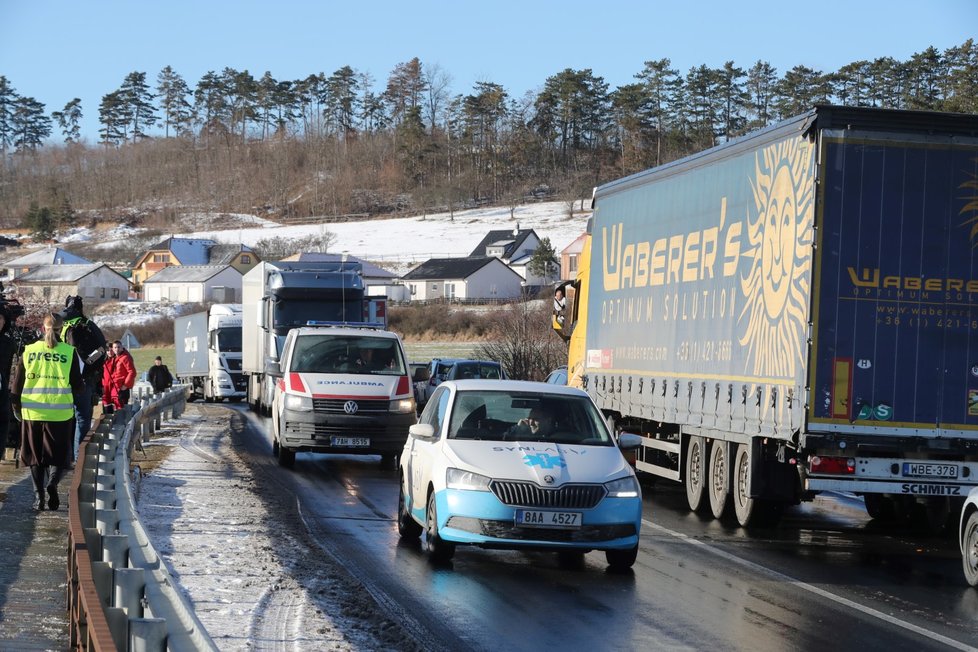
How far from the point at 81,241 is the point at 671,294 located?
15200 cm

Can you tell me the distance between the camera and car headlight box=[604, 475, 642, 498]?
35.5ft

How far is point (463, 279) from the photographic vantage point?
400 feet

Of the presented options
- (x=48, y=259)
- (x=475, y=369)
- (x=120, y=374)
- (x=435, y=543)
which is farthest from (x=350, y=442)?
(x=48, y=259)

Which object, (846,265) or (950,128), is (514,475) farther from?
(950,128)

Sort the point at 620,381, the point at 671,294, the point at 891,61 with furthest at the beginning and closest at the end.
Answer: the point at 891,61 < the point at 620,381 < the point at 671,294

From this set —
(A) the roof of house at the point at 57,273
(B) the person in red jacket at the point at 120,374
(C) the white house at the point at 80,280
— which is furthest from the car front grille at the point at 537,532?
(A) the roof of house at the point at 57,273

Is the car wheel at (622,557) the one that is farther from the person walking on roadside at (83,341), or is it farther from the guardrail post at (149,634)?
the person walking on roadside at (83,341)

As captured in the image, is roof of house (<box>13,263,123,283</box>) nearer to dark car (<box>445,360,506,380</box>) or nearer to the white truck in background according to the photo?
the white truck in background

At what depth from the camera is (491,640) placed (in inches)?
315

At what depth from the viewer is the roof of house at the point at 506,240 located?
130 meters

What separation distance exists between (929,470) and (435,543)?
192 inches

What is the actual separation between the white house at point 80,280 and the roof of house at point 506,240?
35955mm

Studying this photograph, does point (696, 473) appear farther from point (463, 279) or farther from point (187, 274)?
point (187, 274)

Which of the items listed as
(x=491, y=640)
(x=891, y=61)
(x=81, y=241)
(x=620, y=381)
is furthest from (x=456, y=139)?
(x=491, y=640)
